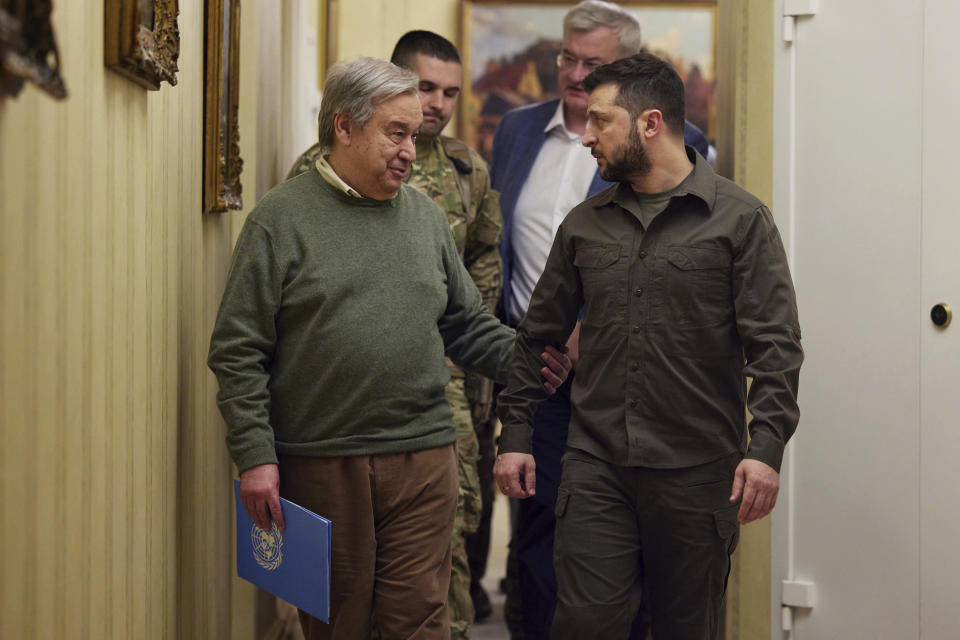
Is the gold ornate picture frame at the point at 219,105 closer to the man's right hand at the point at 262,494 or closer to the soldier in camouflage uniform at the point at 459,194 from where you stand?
the soldier in camouflage uniform at the point at 459,194

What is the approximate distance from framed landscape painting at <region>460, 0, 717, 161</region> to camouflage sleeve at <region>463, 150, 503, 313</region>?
148 inches

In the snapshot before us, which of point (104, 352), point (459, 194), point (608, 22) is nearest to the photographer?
point (104, 352)

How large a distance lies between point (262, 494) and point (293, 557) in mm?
146

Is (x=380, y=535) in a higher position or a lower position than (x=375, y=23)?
lower

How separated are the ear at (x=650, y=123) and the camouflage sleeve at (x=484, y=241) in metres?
0.97

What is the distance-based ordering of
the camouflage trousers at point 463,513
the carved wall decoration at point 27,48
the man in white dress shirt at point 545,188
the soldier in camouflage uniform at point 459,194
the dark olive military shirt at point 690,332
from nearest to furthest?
the carved wall decoration at point 27,48 → the dark olive military shirt at point 690,332 → the camouflage trousers at point 463,513 → the soldier in camouflage uniform at point 459,194 → the man in white dress shirt at point 545,188

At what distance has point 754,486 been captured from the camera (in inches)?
94.2

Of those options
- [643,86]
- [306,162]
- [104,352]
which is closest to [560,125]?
[306,162]

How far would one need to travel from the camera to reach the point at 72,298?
177 cm

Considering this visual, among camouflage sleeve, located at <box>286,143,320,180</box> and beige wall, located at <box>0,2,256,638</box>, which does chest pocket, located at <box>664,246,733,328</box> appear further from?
camouflage sleeve, located at <box>286,143,320,180</box>

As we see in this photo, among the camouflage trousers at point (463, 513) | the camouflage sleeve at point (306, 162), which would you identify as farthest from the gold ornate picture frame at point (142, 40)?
the camouflage trousers at point (463, 513)

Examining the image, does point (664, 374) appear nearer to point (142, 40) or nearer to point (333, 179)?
point (333, 179)

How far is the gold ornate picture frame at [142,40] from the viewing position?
75.6 inches

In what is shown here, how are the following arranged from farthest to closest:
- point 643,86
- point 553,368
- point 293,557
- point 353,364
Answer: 1. point 553,368
2. point 643,86
3. point 353,364
4. point 293,557
